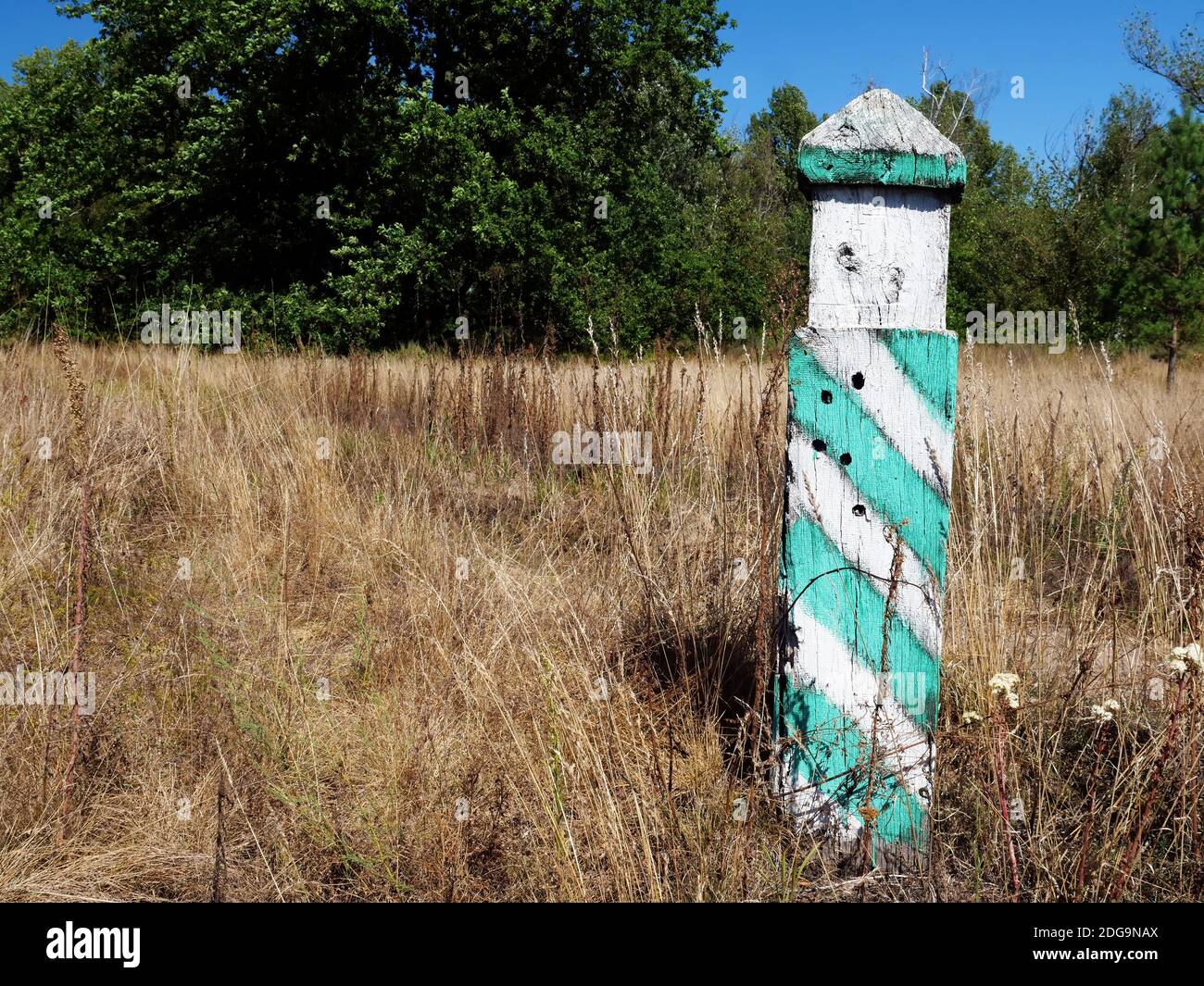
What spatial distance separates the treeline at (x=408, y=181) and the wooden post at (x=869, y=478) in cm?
992

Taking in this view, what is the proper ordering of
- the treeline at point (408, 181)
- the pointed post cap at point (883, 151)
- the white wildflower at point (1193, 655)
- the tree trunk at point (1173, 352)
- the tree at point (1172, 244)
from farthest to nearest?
1. the treeline at point (408, 181)
2. the tree trunk at point (1173, 352)
3. the tree at point (1172, 244)
4. the pointed post cap at point (883, 151)
5. the white wildflower at point (1193, 655)

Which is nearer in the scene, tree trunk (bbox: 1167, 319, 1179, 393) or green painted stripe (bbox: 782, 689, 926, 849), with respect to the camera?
green painted stripe (bbox: 782, 689, 926, 849)

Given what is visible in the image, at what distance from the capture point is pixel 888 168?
69.9 inches

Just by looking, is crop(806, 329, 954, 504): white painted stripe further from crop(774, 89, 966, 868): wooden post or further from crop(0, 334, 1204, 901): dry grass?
crop(0, 334, 1204, 901): dry grass

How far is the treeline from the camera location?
13836 millimetres

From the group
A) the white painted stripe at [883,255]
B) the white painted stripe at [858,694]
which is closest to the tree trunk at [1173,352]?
the white painted stripe at [883,255]

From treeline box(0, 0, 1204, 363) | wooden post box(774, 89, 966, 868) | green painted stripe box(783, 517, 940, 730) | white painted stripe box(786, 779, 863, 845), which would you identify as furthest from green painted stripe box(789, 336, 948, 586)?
treeline box(0, 0, 1204, 363)

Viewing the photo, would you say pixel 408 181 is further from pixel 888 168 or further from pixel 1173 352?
pixel 888 168

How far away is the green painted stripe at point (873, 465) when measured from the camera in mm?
1822

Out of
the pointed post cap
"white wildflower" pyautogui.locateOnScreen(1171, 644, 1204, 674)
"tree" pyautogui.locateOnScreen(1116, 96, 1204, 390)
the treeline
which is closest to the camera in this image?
"white wildflower" pyautogui.locateOnScreen(1171, 644, 1204, 674)

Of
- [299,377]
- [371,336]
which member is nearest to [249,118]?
[371,336]

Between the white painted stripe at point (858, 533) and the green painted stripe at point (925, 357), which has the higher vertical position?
the green painted stripe at point (925, 357)

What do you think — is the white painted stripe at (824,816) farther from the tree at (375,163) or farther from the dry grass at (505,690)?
the tree at (375,163)

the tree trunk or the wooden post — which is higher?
the tree trunk
